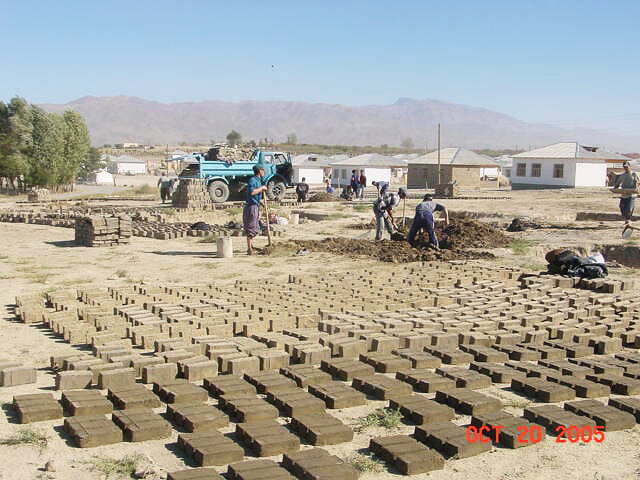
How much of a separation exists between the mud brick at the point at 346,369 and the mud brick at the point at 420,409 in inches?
26.3

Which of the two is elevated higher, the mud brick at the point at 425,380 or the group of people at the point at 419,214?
the group of people at the point at 419,214

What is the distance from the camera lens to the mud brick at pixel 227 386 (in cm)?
514

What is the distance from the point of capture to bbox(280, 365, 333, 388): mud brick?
541 centimetres

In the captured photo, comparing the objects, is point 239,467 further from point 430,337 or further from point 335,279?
point 335,279

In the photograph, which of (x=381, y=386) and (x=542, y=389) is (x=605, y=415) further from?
(x=381, y=386)

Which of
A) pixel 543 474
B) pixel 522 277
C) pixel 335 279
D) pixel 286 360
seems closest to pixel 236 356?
pixel 286 360

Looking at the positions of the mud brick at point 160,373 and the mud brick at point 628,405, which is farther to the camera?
the mud brick at point 160,373

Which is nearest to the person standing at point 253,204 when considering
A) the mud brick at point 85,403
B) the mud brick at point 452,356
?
the mud brick at point 452,356

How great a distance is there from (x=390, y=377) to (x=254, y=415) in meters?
1.47

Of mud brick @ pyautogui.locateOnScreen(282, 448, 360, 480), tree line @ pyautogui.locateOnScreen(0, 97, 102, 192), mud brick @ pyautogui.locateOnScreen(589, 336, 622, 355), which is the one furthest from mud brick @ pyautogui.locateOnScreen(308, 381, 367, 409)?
tree line @ pyautogui.locateOnScreen(0, 97, 102, 192)

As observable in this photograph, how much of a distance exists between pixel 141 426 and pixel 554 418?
265 centimetres

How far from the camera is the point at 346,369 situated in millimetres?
5680

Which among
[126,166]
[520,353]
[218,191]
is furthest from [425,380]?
[126,166]

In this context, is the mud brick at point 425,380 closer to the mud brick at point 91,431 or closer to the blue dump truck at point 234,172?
the mud brick at point 91,431
